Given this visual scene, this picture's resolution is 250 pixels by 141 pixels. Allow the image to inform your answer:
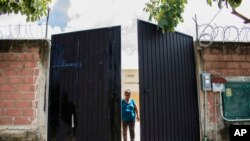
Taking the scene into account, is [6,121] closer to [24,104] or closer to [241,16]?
[24,104]

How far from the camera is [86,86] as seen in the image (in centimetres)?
580

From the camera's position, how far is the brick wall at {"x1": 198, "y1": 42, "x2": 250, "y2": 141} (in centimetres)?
592

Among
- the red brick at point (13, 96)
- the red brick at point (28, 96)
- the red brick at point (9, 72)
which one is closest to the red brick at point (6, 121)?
the red brick at point (13, 96)

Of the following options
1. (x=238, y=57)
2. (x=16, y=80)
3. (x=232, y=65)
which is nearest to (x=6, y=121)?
(x=16, y=80)

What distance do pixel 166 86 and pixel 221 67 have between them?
4.20ft

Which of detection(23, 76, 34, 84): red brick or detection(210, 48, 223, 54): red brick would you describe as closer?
detection(23, 76, 34, 84): red brick

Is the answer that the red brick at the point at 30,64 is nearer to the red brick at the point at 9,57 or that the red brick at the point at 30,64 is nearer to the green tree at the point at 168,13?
the red brick at the point at 9,57

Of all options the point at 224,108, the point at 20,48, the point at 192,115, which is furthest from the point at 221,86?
the point at 20,48

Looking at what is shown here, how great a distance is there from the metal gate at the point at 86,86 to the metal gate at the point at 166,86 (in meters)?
0.50

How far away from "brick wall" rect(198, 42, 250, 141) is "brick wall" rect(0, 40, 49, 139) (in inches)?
128

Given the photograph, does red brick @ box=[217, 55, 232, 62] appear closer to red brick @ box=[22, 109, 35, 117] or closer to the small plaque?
the small plaque

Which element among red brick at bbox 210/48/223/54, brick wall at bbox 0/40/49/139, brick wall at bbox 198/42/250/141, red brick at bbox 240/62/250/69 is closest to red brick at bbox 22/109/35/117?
brick wall at bbox 0/40/49/139

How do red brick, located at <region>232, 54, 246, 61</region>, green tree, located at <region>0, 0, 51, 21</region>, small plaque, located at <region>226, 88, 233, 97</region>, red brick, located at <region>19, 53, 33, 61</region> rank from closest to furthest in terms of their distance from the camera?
green tree, located at <region>0, 0, 51, 21</region> → red brick, located at <region>19, 53, 33, 61</region> → small plaque, located at <region>226, 88, 233, 97</region> → red brick, located at <region>232, 54, 246, 61</region>

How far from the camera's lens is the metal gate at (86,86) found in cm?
558
